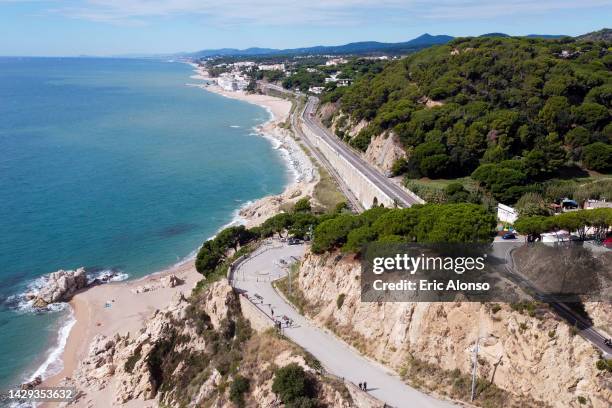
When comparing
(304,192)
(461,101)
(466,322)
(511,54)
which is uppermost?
(511,54)

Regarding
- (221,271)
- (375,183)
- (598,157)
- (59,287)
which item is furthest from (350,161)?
(59,287)

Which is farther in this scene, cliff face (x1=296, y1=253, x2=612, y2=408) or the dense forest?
the dense forest

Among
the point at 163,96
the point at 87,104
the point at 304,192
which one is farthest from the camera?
the point at 163,96

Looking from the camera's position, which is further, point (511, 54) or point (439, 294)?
point (511, 54)

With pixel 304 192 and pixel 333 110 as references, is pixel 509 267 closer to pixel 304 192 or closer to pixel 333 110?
pixel 304 192

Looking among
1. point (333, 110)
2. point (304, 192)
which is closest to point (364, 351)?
point (304, 192)

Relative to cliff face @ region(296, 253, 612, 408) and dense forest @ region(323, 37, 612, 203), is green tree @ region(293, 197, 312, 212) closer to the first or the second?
dense forest @ region(323, 37, 612, 203)

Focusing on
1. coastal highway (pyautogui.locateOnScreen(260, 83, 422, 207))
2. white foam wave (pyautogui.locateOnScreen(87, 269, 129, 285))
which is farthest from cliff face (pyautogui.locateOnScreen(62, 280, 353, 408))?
coastal highway (pyautogui.locateOnScreen(260, 83, 422, 207))
